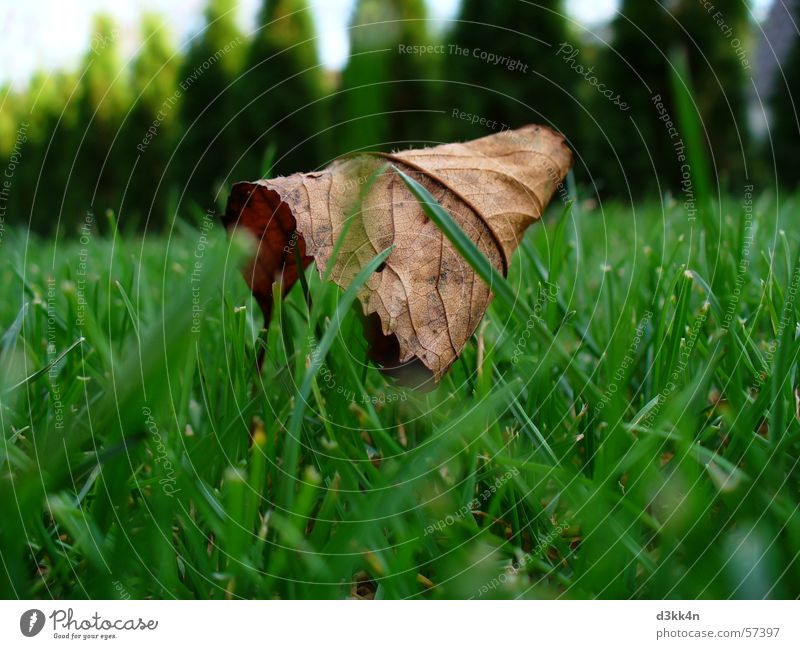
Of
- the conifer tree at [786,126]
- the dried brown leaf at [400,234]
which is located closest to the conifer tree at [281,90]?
the dried brown leaf at [400,234]

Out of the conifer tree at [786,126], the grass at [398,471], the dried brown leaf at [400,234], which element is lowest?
the grass at [398,471]

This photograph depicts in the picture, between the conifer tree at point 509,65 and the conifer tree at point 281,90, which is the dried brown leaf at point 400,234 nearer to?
the conifer tree at point 281,90

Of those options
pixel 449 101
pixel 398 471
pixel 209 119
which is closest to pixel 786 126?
pixel 449 101

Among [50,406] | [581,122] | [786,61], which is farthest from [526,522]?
Answer: [786,61]

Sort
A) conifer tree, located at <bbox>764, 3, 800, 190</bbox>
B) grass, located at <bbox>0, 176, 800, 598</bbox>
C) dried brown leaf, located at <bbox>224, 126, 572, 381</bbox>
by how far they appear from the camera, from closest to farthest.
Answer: grass, located at <bbox>0, 176, 800, 598</bbox>, dried brown leaf, located at <bbox>224, 126, 572, 381</bbox>, conifer tree, located at <bbox>764, 3, 800, 190</bbox>

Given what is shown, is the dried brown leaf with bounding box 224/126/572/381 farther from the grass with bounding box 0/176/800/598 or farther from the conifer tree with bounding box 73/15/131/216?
the conifer tree with bounding box 73/15/131/216

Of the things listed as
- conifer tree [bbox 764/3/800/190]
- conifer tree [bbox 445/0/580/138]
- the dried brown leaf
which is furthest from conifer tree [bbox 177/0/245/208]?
conifer tree [bbox 764/3/800/190]

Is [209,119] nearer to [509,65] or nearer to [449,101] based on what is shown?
[449,101]

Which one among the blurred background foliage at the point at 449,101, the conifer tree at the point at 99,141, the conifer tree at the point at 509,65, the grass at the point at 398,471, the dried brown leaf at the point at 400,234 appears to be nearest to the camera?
the grass at the point at 398,471

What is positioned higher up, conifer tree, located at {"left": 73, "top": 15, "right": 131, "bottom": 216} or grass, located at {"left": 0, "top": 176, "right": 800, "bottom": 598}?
conifer tree, located at {"left": 73, "top": 15, "right": 131, "bottom": 216}
